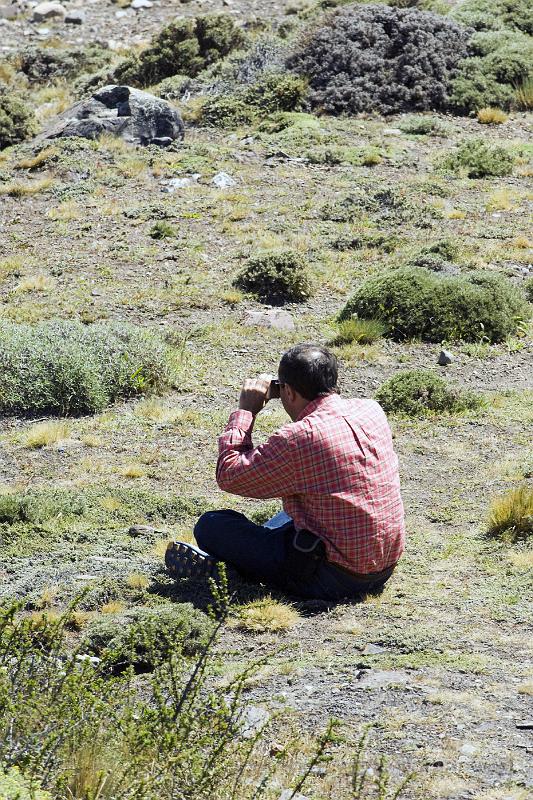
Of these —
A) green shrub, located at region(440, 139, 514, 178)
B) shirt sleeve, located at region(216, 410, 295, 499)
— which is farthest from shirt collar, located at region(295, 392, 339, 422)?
green shrub, located at region(440, 139, 514, 178)

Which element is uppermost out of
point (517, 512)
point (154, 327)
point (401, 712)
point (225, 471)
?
point (225, 471)

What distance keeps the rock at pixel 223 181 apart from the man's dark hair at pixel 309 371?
39.3ft

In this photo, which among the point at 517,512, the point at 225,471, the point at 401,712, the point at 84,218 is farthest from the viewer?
the point at 84,218

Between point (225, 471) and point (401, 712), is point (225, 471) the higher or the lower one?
the higher one

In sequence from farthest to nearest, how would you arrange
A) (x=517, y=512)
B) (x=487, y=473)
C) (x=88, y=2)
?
(x=88, y=2) → (x=487, y=473) → (x=517, y=512)

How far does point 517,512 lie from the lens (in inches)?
263

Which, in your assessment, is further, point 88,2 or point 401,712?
point 88,2

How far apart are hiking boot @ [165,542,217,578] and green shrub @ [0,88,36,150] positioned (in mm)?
15024

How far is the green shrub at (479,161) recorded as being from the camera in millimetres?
17453

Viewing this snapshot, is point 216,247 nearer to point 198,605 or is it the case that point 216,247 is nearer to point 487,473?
point 487,473

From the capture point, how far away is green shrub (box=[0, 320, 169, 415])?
1032 centimetres

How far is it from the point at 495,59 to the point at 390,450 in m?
17.6

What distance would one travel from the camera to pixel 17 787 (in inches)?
128

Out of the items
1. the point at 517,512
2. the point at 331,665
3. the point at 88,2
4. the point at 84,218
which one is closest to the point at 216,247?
the point at 84,218
